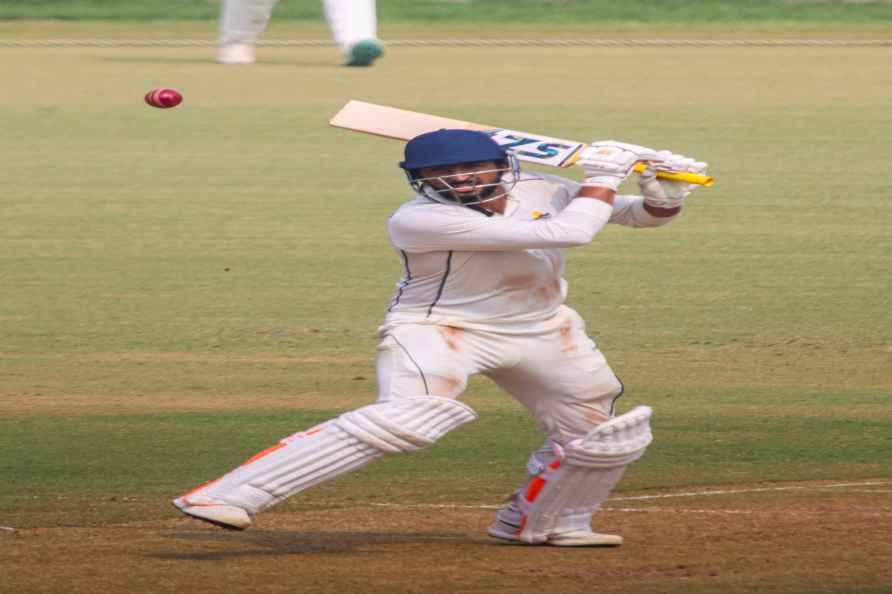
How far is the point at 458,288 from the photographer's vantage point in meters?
6.27

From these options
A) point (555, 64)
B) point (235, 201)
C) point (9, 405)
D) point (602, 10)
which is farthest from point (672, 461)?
point (602, 10)

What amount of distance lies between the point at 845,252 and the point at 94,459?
6.07m

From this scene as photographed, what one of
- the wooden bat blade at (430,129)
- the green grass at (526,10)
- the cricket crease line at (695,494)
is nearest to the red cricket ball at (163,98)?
the wooden bat blade at (430,129)

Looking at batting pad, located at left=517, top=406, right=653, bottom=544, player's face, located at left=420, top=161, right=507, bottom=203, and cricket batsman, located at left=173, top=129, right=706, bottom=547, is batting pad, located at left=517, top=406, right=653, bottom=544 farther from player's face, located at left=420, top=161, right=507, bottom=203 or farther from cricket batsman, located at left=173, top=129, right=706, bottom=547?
player's face, located at left=420, top=161, right=507, bottom=203

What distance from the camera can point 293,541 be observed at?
670cm

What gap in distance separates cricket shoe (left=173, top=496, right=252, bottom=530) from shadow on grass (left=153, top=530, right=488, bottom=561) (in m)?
0.46

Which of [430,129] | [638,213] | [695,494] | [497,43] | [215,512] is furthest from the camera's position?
[497,43]

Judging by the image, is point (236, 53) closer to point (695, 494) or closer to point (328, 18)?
point (328, 18)

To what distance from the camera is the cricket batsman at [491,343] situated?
237 inches

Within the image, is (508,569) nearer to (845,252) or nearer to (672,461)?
(672,461)

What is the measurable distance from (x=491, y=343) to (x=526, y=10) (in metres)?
19.1

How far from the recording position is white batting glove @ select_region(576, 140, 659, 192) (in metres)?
6.29

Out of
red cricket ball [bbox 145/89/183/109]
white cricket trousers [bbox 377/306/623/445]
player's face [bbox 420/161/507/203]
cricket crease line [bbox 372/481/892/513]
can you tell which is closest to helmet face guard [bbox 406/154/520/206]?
player's face [bbox 420/161/507/203]

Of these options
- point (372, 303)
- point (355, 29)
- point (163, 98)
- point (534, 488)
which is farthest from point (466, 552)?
point (355, 29)
